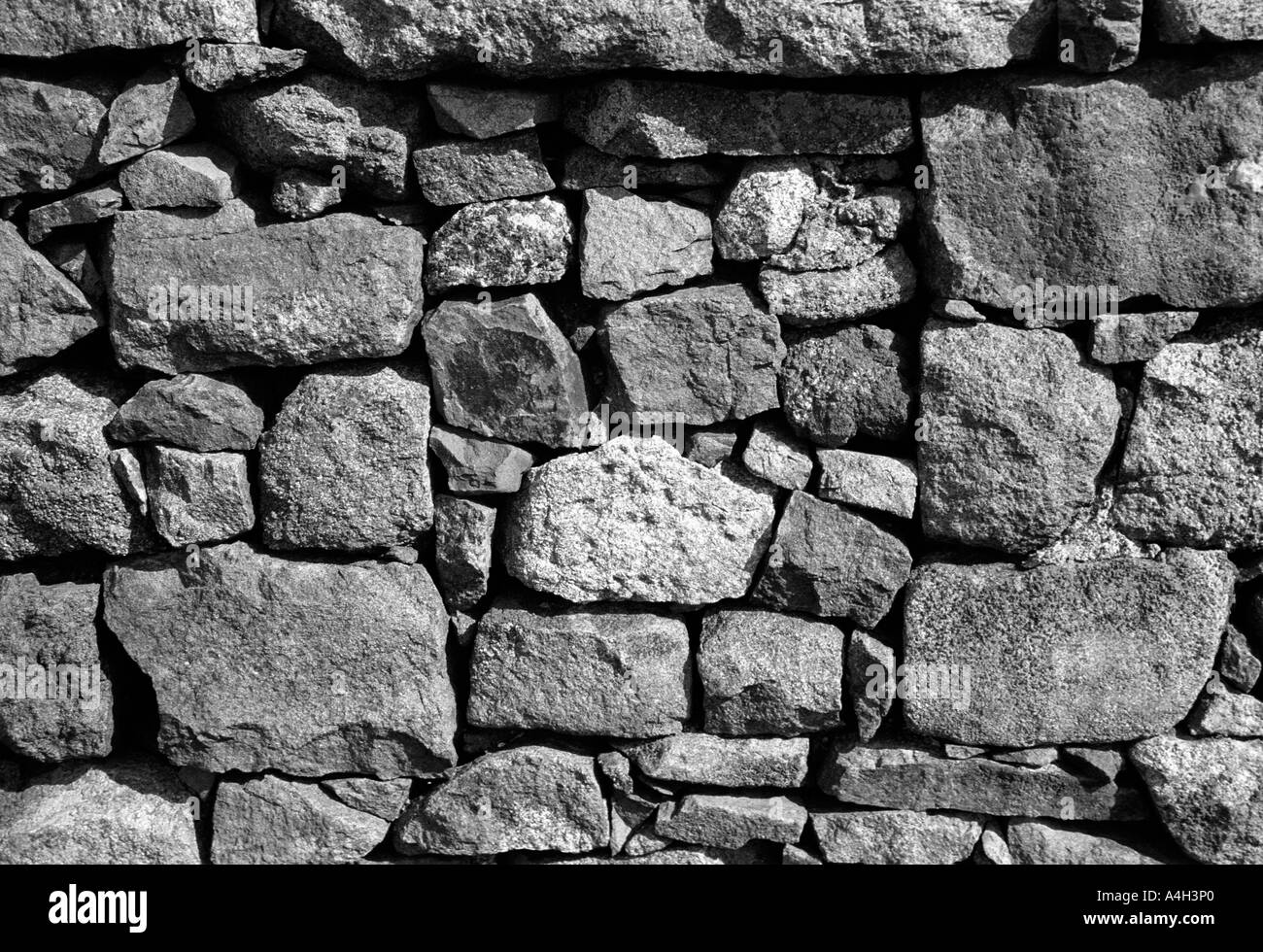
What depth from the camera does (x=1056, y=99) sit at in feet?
10.1

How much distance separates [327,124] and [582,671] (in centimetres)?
180

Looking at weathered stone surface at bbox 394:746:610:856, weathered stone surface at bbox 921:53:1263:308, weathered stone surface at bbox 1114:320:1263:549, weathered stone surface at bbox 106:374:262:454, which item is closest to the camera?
weathered stone surface at bbox 921:53:1263:308

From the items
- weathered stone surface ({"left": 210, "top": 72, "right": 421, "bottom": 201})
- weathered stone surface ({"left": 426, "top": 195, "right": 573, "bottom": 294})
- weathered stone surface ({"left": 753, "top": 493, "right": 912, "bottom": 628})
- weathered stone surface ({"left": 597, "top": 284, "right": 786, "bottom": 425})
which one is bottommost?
weathered stone surface ({"left": 753, "top": 493, "right": 912, "bottom": 628})

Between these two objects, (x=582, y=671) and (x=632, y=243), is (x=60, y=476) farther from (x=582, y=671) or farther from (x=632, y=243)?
(x=632, y=243)

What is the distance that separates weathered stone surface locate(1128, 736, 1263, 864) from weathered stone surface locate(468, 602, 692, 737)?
1.44 m

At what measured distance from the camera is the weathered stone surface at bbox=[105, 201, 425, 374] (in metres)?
3.26

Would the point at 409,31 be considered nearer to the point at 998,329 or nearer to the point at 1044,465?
the point at 998,329

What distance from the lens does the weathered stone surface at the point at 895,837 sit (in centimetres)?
338

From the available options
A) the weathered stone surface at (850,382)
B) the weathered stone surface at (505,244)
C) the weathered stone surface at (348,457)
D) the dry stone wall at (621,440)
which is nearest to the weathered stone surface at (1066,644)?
the dry stone wall at (621,440)

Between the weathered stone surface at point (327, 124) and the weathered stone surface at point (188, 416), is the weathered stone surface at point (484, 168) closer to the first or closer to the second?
the weathered stone surface at point (327, 124)

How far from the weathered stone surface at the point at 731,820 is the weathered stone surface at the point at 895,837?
101 mm

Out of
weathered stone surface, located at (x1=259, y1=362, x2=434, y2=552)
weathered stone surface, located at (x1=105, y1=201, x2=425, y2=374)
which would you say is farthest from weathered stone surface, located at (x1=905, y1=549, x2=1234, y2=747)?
weathered stone surface, located at (x1=105, y1=201, x2=425, y2=374)

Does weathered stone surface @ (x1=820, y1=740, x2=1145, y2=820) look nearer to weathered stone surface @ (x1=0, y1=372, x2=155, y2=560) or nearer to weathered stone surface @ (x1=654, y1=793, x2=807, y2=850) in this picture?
weathered stone surface @ (x1=654, y1=793, x2=807, y2=850)

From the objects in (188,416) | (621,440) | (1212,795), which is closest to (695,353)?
(621,440)
